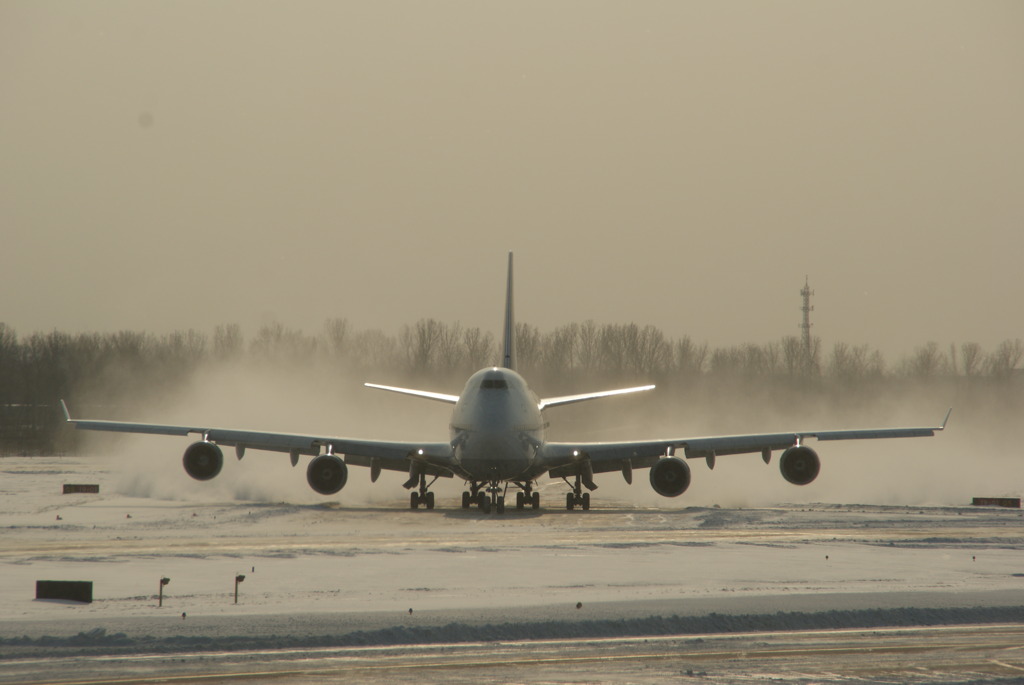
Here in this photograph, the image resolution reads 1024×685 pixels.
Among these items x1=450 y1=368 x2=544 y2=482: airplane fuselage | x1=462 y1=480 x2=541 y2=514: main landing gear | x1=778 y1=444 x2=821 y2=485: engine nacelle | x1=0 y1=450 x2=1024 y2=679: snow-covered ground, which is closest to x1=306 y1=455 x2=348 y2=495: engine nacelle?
x1=0 y1=450 x2=1024 y2=679: snow-covered ground

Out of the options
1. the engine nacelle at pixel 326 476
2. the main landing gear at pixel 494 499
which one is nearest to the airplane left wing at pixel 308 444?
the engine nacelle at pixel 326 476

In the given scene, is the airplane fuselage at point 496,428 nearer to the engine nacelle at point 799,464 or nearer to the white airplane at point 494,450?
the white airplane at point 494,450

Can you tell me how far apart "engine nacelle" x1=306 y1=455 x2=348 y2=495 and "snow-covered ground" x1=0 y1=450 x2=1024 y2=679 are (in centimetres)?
103

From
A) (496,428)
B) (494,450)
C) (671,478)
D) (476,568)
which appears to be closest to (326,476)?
(494,450)

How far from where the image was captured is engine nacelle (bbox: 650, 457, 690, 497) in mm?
43750

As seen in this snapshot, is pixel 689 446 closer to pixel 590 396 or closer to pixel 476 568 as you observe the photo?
pixel 590 396

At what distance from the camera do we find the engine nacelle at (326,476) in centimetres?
4316

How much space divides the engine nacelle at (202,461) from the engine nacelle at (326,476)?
349cm

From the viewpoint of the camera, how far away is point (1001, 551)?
29.9 metres

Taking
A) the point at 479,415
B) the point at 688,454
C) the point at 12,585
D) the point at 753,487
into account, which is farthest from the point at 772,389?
the point at 12,585

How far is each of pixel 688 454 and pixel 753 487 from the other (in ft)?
38.5

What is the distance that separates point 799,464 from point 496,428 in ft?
38.8

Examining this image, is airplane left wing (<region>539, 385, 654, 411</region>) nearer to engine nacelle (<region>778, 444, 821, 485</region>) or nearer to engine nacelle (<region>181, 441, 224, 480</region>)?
engine nacelle (<region>778, 444, 821, 485</region>)

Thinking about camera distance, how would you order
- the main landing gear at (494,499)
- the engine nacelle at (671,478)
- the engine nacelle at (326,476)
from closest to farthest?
the engine nacelle at (326,476), the main landing gear at (494,499), the engine nacelle at (671,478)
